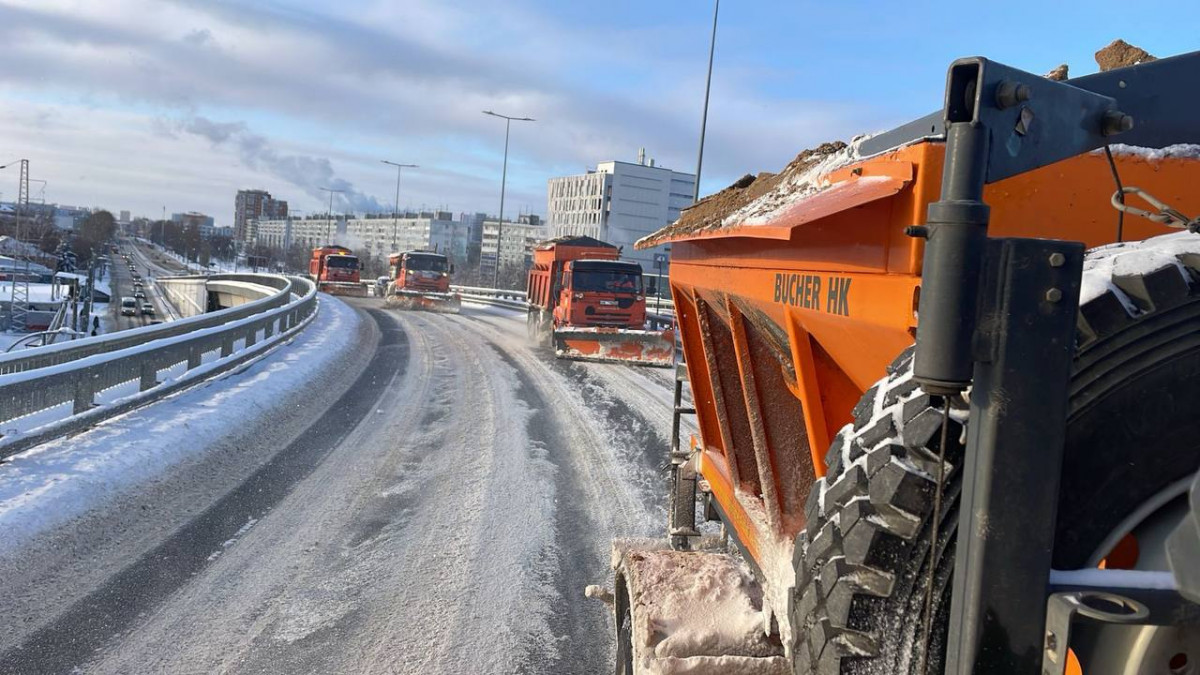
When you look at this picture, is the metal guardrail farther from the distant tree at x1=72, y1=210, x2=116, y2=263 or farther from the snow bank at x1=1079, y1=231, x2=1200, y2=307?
the distant tree at x1=72, y1=210, x2=116, y2=263

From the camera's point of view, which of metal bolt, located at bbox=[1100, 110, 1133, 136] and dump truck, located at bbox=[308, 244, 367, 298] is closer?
metal bolt, located at bbox=[1100, 110, 1133, 136]

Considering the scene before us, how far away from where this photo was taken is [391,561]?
577 cm

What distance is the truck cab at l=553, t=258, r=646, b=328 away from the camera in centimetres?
2238

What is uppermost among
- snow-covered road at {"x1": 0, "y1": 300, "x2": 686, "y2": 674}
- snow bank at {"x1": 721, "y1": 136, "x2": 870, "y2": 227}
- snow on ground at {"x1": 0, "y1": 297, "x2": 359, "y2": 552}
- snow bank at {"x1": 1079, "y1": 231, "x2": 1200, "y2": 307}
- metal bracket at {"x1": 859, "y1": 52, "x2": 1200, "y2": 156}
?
metal bracket at {"x1": 859, "y1": 52, "x2": 1200, "y2": 156}

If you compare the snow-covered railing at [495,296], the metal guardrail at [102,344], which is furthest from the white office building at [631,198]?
the metal guardrail at [102,344]

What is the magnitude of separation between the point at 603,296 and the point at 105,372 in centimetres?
1555

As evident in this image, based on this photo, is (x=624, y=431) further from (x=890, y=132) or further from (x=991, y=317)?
(x=991, y=317)

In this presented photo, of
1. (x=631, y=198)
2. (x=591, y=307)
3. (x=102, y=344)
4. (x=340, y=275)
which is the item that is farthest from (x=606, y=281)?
(x=631, y=198)

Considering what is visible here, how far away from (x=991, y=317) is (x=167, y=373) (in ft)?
35.0

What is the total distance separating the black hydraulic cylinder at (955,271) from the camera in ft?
4.37

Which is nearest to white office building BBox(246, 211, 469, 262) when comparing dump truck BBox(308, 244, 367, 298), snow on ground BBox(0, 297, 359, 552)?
dump truck BBox(308, 244, 367, 298)

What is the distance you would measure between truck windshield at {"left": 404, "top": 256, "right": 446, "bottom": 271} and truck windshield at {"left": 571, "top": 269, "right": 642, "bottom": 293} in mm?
18969

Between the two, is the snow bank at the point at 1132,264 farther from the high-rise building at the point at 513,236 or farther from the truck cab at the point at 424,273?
the high-rise building at the point at 513,236

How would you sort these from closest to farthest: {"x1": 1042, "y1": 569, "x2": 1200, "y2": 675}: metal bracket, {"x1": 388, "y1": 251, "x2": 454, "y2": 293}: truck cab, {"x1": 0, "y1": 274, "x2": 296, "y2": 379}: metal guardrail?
{"x1": 1042, "y1": 569, "x2": 1200, "y2": 675}: metal bracket → {"x1": 0, "y1": 274, "x2": 296, "y2": 379}: metal guardrail → {"x1": 388, "y1": 251, "x2": 454, "y2": 293}: truck cab
